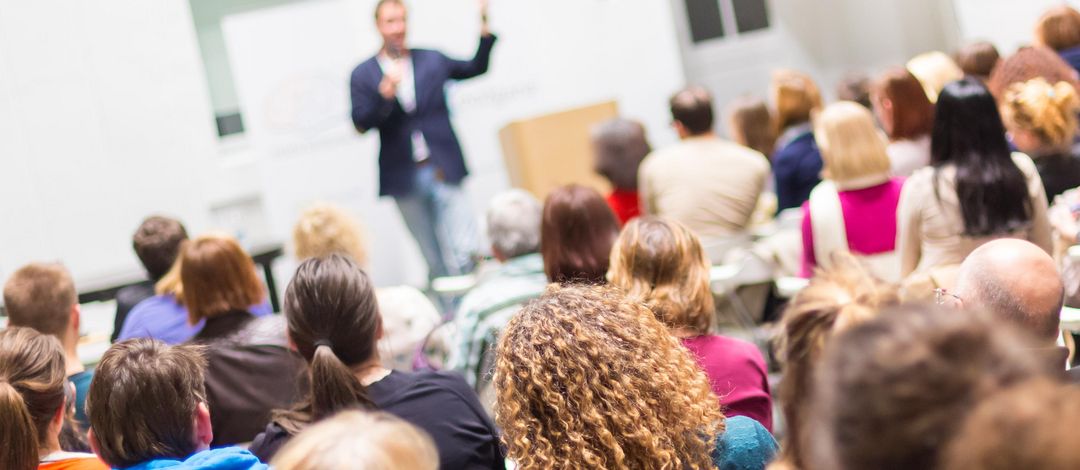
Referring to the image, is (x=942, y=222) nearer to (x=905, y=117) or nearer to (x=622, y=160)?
(x=905, y=117)

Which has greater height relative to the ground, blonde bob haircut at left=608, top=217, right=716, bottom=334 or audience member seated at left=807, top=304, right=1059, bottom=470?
audience member seated at left=807, top=304, right=1059, bottom=470

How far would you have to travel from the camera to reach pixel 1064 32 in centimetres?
588

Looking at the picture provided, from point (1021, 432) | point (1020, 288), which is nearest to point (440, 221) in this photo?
point (1020, 288)

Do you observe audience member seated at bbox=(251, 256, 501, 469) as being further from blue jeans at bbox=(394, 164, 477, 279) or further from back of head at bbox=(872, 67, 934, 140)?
blue jeans at bbox=(394, 164, 477, 279)

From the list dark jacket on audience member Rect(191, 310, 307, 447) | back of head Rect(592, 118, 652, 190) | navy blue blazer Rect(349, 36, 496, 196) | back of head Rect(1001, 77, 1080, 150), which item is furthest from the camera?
navy blue blazer Rect(349, 36, 496, 196)

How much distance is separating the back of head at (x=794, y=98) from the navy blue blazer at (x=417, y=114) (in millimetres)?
1793

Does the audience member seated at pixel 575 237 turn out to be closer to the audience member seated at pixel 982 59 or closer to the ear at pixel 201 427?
the ear at pixel 201 427

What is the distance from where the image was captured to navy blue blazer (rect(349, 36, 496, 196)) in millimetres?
7016

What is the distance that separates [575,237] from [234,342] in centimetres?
110

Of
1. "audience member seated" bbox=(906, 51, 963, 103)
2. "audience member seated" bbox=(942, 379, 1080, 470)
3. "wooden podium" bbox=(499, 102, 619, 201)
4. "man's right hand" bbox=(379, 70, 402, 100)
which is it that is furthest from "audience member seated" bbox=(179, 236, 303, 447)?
"wooden podium" bbox=(499, 102, 619, 201)

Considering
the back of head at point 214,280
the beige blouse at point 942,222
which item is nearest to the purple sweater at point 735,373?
the beige blouse at point 942,222

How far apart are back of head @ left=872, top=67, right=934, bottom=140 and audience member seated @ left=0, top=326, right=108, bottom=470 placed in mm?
3244

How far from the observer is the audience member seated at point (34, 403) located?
2.32 m

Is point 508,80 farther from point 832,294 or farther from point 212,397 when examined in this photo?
point 832,294
